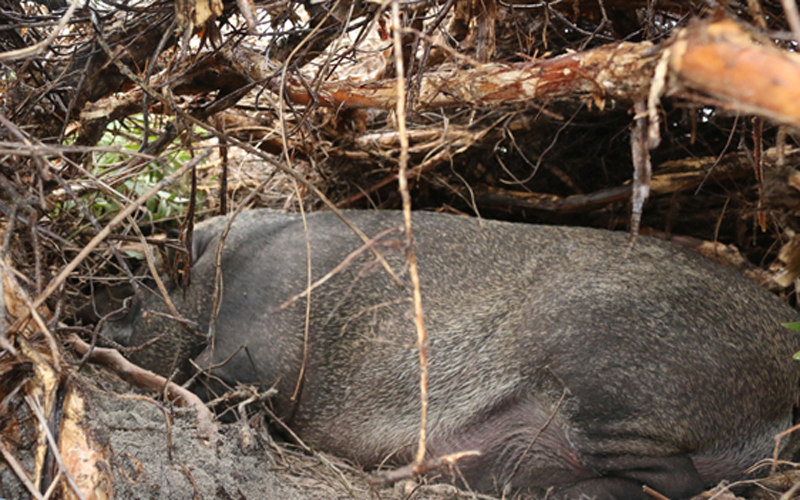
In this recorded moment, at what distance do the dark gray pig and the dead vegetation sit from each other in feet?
0.94

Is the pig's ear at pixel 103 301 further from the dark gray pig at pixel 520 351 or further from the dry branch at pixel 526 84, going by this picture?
the dry branch at pixel 526 84

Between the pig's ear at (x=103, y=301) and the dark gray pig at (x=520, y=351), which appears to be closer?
the dark gray pig at (x=520, y=351)

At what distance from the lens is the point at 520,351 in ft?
8.05

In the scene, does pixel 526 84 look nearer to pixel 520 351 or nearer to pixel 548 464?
pixel 520 351

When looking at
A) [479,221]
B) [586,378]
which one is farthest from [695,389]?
[479,221]

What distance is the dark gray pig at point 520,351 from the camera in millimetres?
2262

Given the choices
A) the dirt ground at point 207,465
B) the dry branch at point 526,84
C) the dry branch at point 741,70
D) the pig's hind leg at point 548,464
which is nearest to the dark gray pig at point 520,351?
the pig's hind leg at point 548,464

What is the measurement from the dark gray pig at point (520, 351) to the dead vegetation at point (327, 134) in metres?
0.29

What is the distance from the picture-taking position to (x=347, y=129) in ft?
11.1

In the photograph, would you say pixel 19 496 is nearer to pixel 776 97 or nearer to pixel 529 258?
pixel 776 97

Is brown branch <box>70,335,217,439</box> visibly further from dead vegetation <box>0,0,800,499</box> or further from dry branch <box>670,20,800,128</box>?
dry branch <box>670,20,800,128</box>

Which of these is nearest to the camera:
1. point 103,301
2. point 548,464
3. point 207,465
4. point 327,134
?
point 207,465

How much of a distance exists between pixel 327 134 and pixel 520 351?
64.2 inches

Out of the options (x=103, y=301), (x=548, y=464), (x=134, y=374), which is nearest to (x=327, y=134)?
(x=103, y=301)
